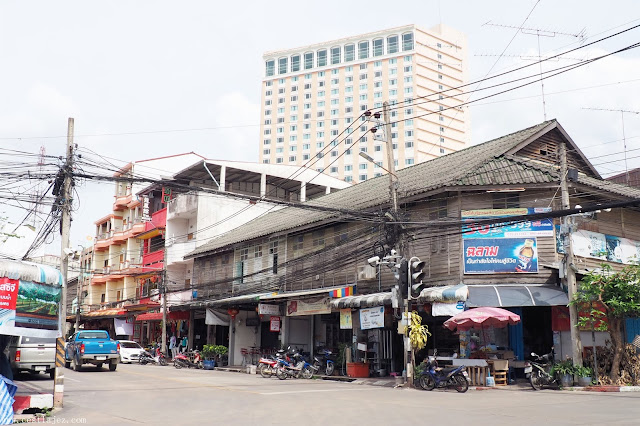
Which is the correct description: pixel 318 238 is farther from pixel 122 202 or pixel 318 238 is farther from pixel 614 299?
pixel 122 202

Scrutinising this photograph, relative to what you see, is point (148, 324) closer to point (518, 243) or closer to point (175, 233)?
point (175, 233)

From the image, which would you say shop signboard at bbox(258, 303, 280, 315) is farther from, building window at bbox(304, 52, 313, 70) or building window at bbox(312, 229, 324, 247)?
building window at bbox(304, 52, 313, 70)

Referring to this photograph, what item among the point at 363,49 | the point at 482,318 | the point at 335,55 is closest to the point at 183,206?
the point at 482,318

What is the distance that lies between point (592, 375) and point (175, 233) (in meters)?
32.0

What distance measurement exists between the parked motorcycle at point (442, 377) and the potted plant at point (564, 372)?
2.80m

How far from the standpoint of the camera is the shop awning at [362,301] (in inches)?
903

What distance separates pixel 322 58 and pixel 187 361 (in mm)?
82408

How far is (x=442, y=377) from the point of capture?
61.4ft

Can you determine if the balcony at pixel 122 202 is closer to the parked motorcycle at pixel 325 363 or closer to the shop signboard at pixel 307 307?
the shop signboard at pixel 307 307

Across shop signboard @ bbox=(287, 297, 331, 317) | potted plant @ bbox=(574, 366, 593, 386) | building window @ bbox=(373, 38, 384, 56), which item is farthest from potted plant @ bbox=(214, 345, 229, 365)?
building window @ bbox=(373, 38, 384, 56)

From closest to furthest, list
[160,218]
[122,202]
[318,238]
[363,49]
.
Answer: [318,238] < [160,218] < [122,202] < [363,49]

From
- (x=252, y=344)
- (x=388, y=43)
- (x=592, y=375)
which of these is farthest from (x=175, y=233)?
(x=388, y=43)

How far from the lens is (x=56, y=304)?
13.9 metres

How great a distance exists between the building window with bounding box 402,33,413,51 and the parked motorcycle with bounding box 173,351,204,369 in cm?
7496
